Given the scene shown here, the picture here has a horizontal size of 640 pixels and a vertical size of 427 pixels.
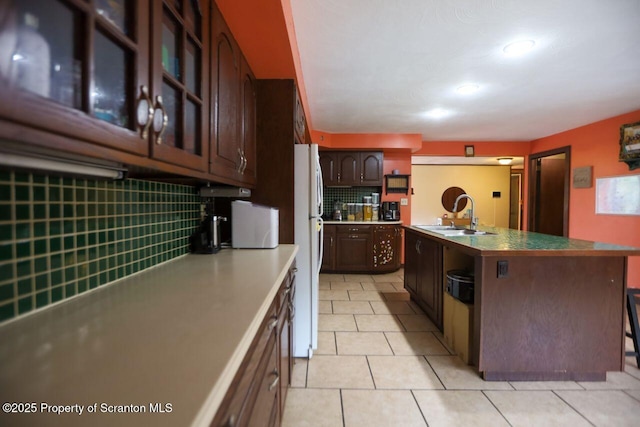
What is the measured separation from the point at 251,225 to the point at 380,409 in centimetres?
136

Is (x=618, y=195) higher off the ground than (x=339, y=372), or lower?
higher

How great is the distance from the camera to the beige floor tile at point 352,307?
3.26m

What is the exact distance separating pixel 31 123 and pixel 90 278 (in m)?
0.73

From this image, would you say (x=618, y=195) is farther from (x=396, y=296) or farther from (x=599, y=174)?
(x=396, y=296)

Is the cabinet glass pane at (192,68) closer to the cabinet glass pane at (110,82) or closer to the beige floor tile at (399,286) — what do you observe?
the cabinet glass pane at (110,82)

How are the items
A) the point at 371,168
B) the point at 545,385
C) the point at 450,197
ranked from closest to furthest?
the point at 545,385 → the point at 371,168 → the point at 450,197

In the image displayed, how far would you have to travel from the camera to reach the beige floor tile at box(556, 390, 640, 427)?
5.39ft

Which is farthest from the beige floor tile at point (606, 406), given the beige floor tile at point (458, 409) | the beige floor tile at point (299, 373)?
the beige floor tile at point (299, 373)

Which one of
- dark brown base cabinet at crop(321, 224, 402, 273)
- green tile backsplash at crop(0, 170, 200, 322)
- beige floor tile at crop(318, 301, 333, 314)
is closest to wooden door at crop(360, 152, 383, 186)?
dark brown base cabinet at crop(321, 224, 402, 273)

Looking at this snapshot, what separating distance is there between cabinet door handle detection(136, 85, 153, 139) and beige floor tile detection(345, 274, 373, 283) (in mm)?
4109

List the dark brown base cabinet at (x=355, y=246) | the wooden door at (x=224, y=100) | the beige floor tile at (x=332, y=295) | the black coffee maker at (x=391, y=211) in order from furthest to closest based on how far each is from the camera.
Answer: the black coffee maker at (x=391, y=211) → the dark brown base cabinet at (x=355, y=246) → the beige floor tile at (x=332, y=295) → the wooden door at (x=224, y=100)

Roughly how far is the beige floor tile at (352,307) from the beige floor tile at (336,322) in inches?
4.6

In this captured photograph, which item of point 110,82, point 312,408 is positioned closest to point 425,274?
point 312,408

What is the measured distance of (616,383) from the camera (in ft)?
6.50
